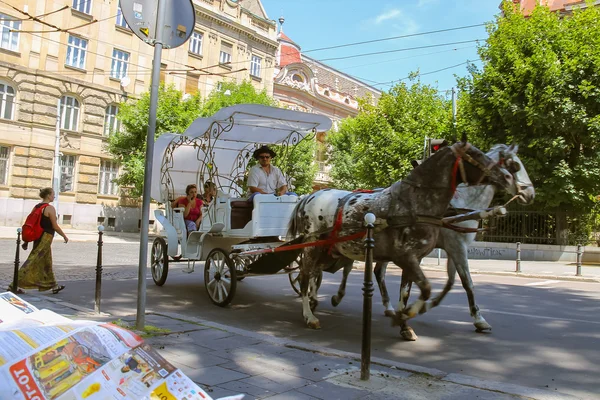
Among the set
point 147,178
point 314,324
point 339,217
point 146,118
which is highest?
point 146,118

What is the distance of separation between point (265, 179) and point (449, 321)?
11.8 feet

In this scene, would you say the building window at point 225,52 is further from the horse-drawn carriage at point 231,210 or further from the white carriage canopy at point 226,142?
the horse-drawn carriage at point 231,210

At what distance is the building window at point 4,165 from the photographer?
25172 millimetres

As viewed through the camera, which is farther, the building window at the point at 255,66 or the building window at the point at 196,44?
the building window at the point at 255,66

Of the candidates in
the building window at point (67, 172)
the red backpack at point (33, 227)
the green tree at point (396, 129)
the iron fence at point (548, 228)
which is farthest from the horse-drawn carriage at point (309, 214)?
the building window at point (67, 172)

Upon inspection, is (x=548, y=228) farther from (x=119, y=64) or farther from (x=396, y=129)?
(x=119, y=64)

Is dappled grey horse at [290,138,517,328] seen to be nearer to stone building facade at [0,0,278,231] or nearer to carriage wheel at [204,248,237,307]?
carriage wheel at [204,248,237,307]

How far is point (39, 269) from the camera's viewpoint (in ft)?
27.4

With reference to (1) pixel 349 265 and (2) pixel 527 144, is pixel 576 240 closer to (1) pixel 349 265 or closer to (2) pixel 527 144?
(2) pixel 527 144

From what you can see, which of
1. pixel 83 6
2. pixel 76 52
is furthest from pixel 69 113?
pixel 83 6

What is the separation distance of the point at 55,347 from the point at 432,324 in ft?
18.7

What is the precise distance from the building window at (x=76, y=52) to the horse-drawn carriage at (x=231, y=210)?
2043 centimetres

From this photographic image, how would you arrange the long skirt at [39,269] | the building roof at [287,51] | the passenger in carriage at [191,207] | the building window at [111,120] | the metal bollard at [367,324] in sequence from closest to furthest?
the metal bollard at [367,324] → the long skirt at [39,269] → the passenger in carriage at [191,207] → the building window at [111,120] → the building roof at [287,51]

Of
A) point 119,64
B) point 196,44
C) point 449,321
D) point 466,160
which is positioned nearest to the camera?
point 466,160
